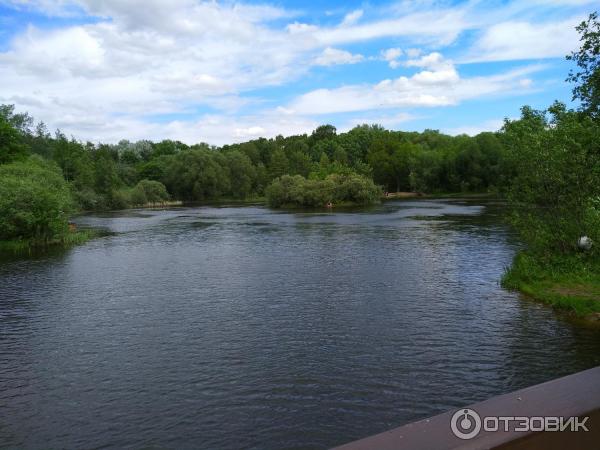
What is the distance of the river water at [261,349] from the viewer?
1148cm

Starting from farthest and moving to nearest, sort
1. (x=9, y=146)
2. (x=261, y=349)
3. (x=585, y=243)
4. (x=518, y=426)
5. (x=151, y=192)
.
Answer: (x=151, y=192) < (x=9, y=146) < (x=585, y=243) < (x=261, y=349) < (x=518, y=426)

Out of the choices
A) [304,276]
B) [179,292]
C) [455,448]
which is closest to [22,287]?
[179,292]

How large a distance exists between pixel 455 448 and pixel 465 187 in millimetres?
131436

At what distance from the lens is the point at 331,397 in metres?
12.5

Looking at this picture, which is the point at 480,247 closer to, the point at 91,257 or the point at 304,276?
the point at 304,276

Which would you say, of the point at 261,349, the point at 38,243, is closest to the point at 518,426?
the point at 261,349

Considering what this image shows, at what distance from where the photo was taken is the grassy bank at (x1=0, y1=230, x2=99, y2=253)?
138 feet

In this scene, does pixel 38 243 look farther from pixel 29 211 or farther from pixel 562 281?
pixel 562 281

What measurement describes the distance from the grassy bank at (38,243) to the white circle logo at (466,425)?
149 ft

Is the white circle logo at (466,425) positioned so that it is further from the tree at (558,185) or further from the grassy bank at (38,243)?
the grassy bank at (38,243)

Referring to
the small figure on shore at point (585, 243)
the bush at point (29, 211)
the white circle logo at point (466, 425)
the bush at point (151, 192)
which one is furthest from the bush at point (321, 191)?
the white circle logo at point (466, 425)

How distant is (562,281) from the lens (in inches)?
892

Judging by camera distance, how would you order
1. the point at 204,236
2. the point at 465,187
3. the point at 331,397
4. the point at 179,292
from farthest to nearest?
the point at 465,187 → the point at 204,236 → the point at 179,292 → the point at 331,397

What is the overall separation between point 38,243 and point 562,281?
40.8 m
